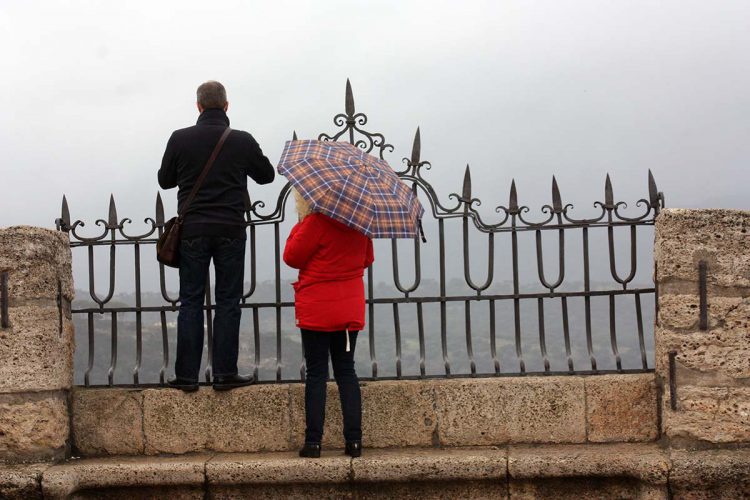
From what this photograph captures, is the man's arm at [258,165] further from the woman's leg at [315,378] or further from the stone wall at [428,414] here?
the stone wall at [428,414]

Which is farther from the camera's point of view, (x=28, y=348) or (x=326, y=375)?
(x=28, y=348)

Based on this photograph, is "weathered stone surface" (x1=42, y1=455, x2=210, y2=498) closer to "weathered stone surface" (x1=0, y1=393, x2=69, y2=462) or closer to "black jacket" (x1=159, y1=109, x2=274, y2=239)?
"weathered stone surface" (x1=0, y1=393, x2=69, y2=462)

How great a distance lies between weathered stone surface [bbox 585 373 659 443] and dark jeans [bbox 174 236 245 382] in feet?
7.56

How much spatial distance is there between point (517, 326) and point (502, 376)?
1.12ft

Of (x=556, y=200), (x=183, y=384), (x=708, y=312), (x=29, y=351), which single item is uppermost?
(x=556, y=200)

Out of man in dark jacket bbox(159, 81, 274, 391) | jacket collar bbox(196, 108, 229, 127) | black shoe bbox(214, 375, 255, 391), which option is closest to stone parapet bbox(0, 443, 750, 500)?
black shoe bbox(214, 375, 255, 391)

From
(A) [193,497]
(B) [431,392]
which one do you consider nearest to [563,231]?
(B) [431,392]

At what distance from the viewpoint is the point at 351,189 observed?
15.6 feet

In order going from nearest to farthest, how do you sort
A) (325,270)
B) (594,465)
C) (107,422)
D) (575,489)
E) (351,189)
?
1. (351,189)
2. (325,270)
3. (594,465)
4. (575,489)
5. (107,422)

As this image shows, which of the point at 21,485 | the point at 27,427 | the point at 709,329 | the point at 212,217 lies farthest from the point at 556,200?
the point at 21,485

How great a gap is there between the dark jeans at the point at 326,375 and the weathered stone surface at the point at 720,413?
6.61 ft

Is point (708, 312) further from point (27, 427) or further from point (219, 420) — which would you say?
point (27, 427)

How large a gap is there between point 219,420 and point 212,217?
1.33 metres

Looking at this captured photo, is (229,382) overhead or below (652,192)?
below
